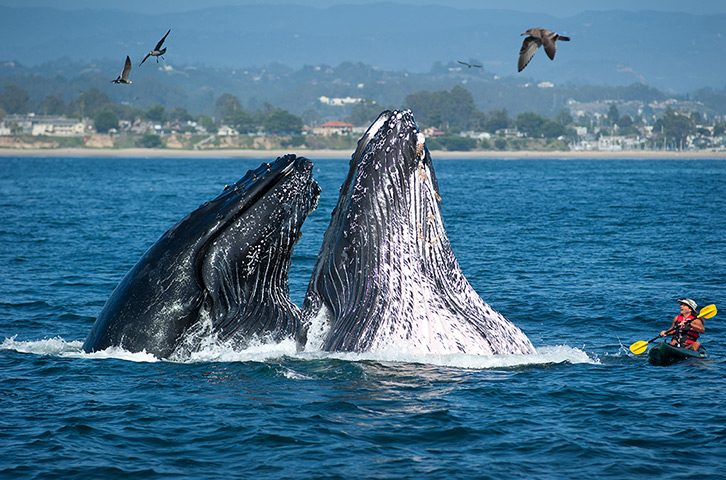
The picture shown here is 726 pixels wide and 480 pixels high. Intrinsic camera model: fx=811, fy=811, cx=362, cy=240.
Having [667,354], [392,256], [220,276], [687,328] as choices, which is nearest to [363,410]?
[392,256]

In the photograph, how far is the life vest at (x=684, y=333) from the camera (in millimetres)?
10984

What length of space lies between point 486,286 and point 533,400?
9061mm

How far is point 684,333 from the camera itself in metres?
11.1

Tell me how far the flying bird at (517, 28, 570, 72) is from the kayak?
13.4 ft

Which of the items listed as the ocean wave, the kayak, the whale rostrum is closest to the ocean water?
the ocean wave

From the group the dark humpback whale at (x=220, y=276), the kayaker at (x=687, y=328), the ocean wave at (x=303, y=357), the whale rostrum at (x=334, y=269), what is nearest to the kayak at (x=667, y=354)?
the kayaker at (x=687, y=328)

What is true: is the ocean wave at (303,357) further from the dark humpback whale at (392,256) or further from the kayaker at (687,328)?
the kayaker at (687,328)

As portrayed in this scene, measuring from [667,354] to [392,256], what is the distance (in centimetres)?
495

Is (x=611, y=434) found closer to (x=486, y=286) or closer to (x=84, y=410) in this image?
(x=84, y=410)

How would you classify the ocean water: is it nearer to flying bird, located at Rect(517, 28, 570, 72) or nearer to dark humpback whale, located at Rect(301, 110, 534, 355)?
dark humpback whale, located at Rect(301, 110, 534, 355)

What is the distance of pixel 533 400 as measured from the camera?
863 cm

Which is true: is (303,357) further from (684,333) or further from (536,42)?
(684,333)

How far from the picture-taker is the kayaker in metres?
10.9

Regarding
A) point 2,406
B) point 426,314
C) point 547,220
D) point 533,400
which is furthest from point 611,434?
point 547,220
